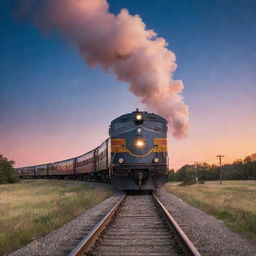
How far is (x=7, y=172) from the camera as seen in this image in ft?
206

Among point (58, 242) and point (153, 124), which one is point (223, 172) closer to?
point (153, 124)

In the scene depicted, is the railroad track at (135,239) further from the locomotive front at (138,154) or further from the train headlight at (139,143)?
the train headlight at (139,143)

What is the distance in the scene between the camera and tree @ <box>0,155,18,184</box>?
6109cm

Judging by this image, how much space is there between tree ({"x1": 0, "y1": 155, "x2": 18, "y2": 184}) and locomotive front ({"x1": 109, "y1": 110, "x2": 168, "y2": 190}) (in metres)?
48.9

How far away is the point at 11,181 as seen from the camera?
62.7 meters

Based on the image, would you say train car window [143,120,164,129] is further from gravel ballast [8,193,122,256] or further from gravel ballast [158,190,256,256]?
gravel ballast [8,193,122,256]

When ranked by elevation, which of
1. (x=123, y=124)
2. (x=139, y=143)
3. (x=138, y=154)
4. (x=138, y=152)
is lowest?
(x=138, y=154)

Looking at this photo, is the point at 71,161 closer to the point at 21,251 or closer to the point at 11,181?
the point at 11,181

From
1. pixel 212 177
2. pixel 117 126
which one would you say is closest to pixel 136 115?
pixel 117 126

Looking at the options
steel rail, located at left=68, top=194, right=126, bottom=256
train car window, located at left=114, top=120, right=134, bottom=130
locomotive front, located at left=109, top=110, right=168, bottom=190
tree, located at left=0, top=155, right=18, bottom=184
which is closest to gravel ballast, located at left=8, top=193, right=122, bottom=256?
steel rail, located at left=68, top=194, right=126, bottom=256

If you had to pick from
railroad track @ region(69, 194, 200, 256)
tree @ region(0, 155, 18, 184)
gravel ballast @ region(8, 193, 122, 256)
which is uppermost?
tree @ region(0, 155, 18, 184)

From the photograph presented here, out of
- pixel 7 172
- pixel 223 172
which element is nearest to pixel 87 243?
pixel 7 172

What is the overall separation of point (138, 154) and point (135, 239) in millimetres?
10864

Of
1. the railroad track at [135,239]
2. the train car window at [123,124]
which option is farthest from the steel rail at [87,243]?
the train car window at [123,124]
